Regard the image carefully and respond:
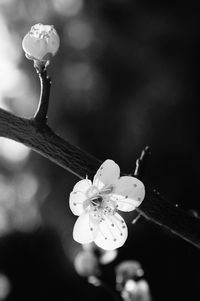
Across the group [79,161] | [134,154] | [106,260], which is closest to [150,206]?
[79,161]

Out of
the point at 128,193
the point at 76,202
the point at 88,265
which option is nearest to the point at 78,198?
the point at 76,202

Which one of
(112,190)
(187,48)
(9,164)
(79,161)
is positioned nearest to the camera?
(79,161)

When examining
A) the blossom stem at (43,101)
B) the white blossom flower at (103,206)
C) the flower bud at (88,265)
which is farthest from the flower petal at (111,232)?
the flower bud at (88,265)

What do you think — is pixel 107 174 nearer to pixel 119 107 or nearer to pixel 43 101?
pixel 43 101

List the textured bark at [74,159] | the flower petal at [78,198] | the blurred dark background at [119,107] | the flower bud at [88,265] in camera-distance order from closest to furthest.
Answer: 1. the textured bark at [74,159]
2. the flower petal at [78,198]
3. the flower bud at [88,265]
4. the blurred dark background at [119,107]

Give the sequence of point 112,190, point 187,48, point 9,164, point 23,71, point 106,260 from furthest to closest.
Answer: point 9,164 < point 23,71 < point 187,48 < point 106,260 < point 112,190

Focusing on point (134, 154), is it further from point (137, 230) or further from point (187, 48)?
point (187, 48)

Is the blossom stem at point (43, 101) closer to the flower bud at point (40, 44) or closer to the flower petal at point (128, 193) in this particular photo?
the flower bud at point (40, 44)

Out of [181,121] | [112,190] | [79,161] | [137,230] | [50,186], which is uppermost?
[79,161]
